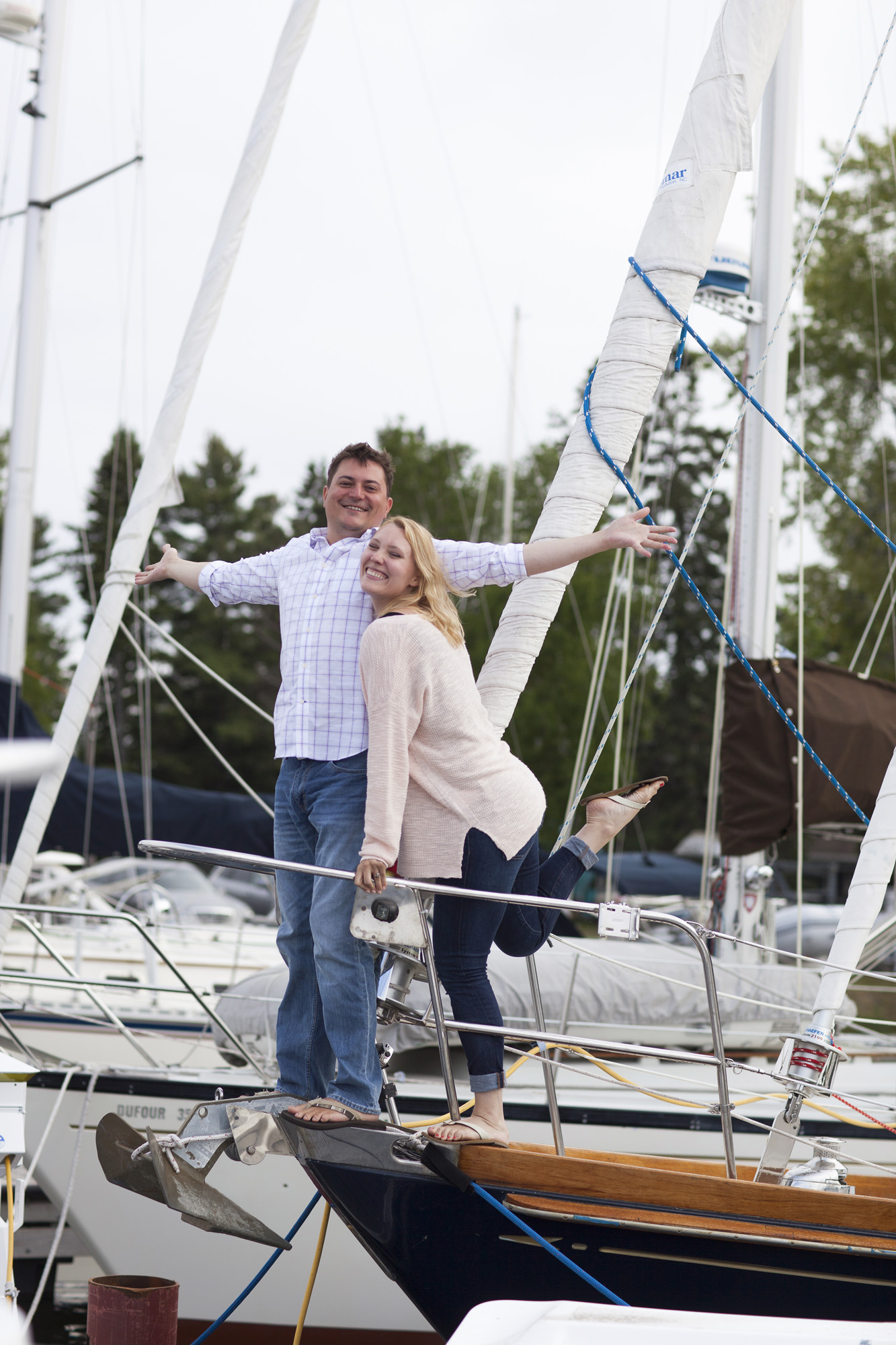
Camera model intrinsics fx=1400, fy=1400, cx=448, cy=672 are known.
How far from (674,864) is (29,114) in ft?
72.1

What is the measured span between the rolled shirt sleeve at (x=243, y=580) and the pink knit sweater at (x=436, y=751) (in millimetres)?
662

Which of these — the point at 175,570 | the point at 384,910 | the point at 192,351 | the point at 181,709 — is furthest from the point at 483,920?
the point at 181,709

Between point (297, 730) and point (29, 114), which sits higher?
point (29, 114)

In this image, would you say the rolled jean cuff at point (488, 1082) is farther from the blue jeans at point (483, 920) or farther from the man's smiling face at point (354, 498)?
the man's smiling face at point (354, 498)

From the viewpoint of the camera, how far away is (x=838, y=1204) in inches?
149

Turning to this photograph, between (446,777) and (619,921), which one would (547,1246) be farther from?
(446,777)

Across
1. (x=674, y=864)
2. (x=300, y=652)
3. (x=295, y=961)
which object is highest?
(x=300, y=652)

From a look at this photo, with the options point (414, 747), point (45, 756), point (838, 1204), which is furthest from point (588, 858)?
point (45, 756)

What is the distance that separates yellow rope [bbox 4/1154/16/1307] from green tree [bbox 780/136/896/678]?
72.5 feet

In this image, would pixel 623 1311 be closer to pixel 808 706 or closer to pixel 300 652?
pixel 300 652

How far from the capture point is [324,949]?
3758mm

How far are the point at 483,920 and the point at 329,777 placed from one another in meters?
0.57

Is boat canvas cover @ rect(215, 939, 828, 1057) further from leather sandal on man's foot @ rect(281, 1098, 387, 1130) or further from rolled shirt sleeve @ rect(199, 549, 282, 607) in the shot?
rolled shirt sleeve @ rect(199, 549, 282, 607)

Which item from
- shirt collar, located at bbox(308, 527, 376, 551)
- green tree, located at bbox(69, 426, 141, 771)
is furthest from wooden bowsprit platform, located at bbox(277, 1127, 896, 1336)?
green tree, located at bbox(69, 426, 141, 771)
